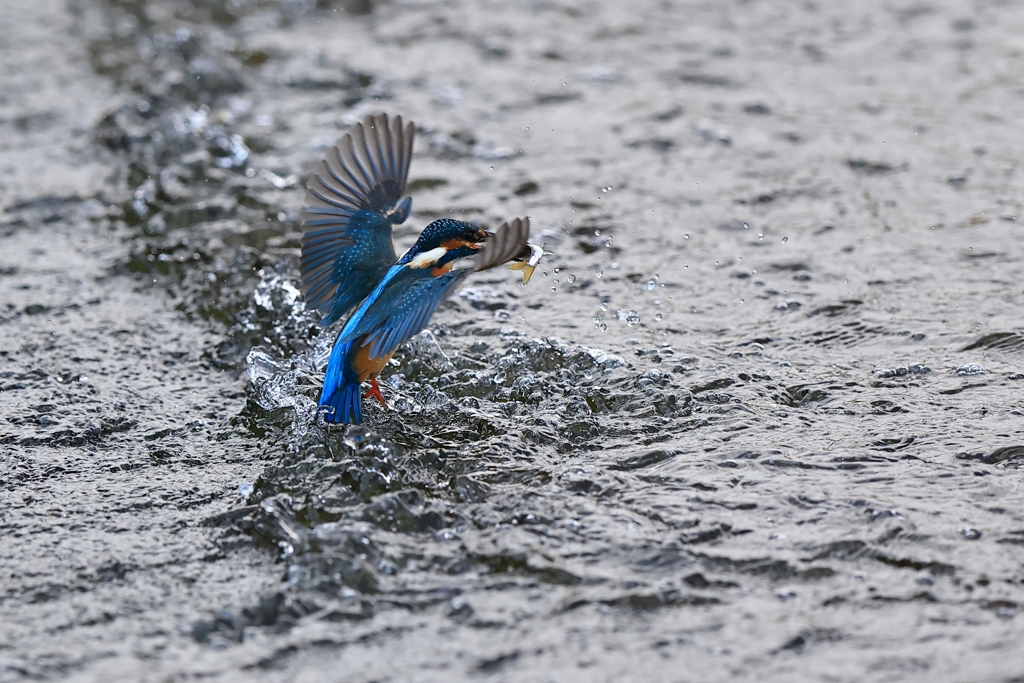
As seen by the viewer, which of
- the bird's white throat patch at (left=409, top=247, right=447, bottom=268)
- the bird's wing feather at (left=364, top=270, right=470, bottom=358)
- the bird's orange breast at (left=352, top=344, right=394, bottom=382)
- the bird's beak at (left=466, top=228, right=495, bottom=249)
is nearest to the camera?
the bird's wing feather at (left=364, top=270, right=470, bottom=358)

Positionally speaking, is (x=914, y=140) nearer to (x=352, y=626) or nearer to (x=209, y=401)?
(x=209, y=401)

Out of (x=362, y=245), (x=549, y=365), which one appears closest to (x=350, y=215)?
(x=362, y=245)

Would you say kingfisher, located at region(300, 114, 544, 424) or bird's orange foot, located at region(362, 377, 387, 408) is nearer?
kingfisher, located at region(300, 114, 544, 424)

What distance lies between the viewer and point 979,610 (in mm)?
2906

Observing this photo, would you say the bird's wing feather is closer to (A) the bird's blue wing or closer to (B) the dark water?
(A) the bird's blue wing

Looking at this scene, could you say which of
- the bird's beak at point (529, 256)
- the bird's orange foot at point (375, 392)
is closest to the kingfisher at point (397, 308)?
the bird's orange foot at point (375, 392)

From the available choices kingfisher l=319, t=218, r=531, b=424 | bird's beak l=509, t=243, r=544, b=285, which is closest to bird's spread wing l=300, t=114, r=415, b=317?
kingfisher l=319, t=218, r=531, b=424

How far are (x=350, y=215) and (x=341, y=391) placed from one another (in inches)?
27.2

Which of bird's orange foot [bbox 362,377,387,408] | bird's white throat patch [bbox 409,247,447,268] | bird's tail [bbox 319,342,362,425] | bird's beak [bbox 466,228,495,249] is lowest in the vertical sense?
bird's orange foot [bbox 362,377,387,408]

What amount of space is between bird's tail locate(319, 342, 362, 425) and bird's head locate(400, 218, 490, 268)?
40 cm

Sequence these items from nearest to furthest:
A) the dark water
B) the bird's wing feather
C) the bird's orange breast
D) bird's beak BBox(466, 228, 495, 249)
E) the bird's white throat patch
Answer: the dark water
the bird's wing feather
the bird's orange breast
the bird's white throat patch
bird's beak BBox(466, 228, 495, 249)

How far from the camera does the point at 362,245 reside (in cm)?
401

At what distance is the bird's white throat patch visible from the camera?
376cm

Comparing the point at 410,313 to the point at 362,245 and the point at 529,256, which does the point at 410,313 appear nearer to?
the point at 529,256
